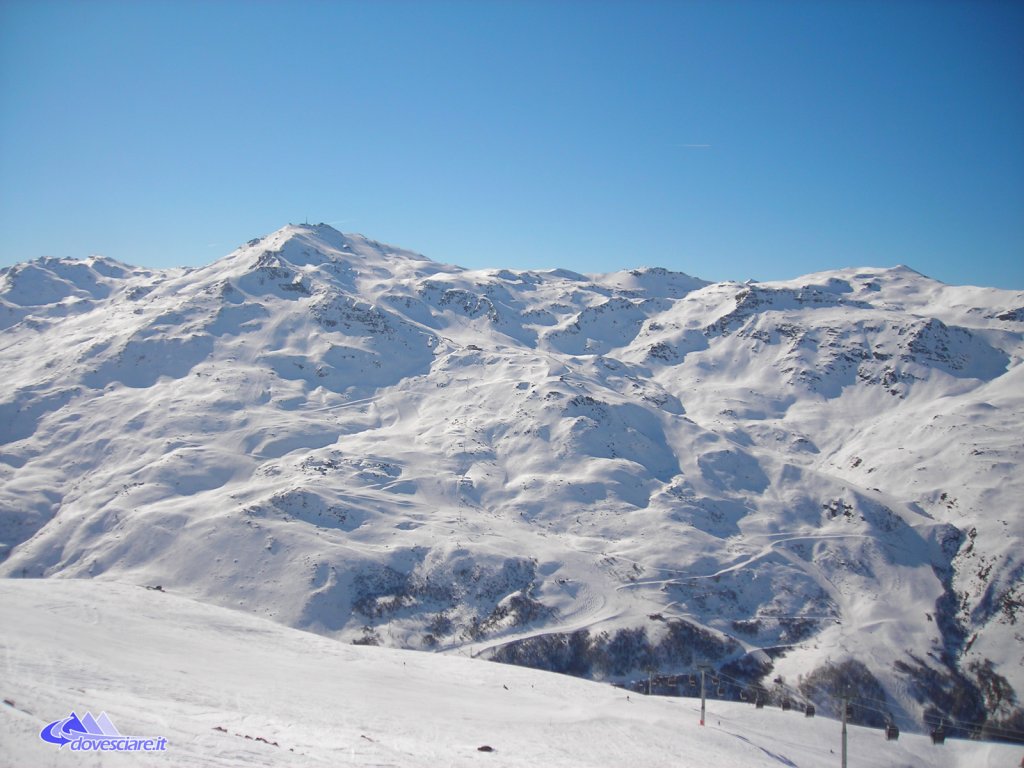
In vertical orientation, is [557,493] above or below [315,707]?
above

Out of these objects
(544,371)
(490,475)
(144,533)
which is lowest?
(144,533)

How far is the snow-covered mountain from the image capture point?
310ft

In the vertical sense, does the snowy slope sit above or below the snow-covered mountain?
below

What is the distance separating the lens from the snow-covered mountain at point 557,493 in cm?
9444

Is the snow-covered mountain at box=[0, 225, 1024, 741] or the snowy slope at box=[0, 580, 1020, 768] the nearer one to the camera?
the snowy slope at box=[0, 580, 1020, 768]

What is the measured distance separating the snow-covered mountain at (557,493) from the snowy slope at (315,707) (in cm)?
3470

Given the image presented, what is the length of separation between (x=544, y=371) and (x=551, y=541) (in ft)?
219

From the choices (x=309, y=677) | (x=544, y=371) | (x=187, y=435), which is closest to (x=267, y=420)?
(x=187, y=435)

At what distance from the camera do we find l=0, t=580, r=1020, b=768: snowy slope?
2570cm

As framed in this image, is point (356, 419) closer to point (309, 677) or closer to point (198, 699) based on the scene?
point (309, 677)

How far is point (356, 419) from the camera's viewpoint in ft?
514

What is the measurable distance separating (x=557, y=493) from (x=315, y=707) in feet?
311

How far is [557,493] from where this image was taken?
12925cm

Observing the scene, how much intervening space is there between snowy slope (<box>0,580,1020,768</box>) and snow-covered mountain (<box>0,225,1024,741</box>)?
3470cm
